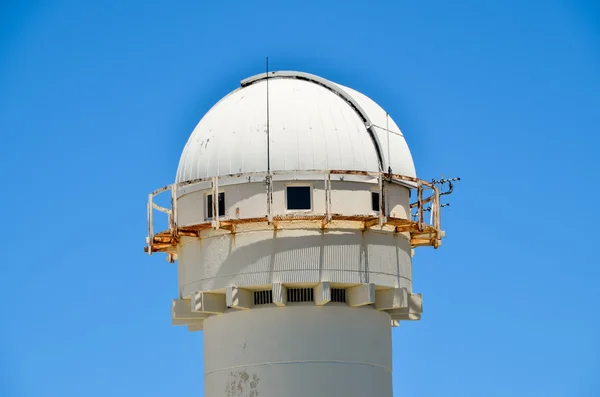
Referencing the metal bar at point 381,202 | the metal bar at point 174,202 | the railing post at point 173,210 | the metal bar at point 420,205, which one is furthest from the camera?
the metal bar at point 420,205

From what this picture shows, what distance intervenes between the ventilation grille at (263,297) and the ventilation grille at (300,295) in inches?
27.9

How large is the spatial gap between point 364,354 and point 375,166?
6.73 m

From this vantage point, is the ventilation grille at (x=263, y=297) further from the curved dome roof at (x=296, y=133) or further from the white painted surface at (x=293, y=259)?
the curved dome roof at (x=296, y=133)

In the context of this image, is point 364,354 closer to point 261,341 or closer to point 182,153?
point 261,341

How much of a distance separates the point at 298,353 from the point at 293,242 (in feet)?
12.8

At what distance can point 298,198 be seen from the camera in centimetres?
7081

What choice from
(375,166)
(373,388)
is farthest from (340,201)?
(373,388)

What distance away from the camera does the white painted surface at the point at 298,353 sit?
70.7 m

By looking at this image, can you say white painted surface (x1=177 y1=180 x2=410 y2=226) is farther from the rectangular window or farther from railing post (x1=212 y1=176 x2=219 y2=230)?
railing post (x1=212 y1=176 x2=219 y2=230)

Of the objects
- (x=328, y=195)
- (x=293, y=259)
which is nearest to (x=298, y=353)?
(x=293, y=259)

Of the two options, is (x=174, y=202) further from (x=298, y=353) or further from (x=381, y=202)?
(x=381, y=202)

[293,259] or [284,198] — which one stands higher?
[284,198]

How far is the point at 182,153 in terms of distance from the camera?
7456 centimetres

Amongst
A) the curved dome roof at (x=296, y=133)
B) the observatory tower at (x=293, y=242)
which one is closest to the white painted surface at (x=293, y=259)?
the observatory tower at (x=293, y=242)
